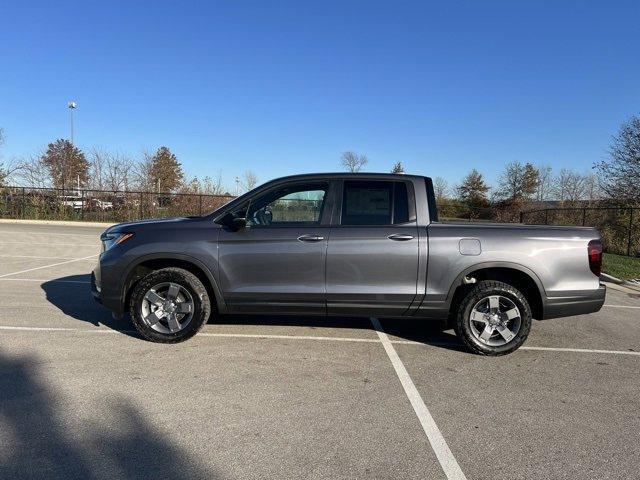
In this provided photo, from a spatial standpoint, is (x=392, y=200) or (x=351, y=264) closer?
(x=351, y=264)

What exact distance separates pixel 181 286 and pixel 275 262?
42.7 inches

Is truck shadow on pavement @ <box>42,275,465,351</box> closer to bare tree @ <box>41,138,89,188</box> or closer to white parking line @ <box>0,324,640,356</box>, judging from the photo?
white parking line @ <box>0,324,640,356</box>

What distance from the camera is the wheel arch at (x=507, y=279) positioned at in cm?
494

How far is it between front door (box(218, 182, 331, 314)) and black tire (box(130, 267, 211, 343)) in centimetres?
27

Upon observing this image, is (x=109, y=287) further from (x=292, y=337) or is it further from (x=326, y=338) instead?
(x=326, y=338)

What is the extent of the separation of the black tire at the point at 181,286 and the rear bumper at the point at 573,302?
12.2ft

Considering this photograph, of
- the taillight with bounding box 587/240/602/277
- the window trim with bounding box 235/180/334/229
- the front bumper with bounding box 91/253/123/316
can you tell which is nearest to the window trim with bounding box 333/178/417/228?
the window trim with bounding box 235/180/334/229

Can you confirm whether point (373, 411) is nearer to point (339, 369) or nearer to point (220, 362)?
point (339, 369)

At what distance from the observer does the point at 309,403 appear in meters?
3.77

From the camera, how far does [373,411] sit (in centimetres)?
365

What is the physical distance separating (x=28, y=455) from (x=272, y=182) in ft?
10.9

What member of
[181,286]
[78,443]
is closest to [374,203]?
[181,286]

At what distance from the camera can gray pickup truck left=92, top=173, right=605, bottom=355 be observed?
16.2ft

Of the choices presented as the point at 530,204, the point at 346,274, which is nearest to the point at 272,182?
the point at 346,274
